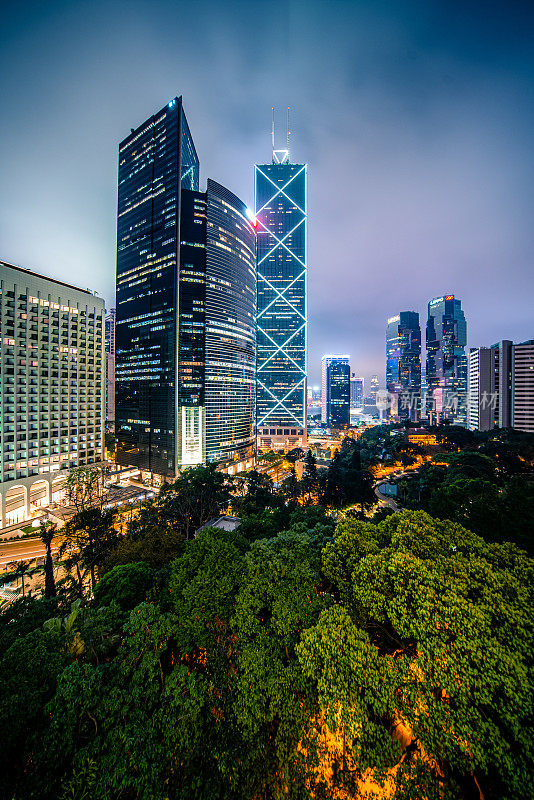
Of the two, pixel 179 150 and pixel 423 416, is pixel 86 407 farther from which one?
pixel 423 416

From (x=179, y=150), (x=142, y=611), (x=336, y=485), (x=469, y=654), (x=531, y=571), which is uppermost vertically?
(x=179, y=150)

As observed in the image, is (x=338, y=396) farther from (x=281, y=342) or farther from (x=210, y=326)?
(x=210, y=326)

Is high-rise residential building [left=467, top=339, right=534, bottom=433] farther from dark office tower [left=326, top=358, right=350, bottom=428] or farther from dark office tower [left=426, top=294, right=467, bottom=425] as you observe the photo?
dark office tower [left=326, top=358, right=350, bottom=428]

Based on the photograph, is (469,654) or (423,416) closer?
(469,654)

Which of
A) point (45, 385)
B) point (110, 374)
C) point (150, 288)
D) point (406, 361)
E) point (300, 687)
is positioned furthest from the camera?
point (406, 361)

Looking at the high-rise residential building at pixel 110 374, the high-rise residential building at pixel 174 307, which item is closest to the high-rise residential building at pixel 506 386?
the high-rise residential building at pixel 174 307

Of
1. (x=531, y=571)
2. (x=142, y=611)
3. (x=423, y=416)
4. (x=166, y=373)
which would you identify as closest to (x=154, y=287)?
(x=166, y=373)

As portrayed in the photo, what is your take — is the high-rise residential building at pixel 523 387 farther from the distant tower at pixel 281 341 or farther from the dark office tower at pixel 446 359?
the dark office tower at pixel 446 359

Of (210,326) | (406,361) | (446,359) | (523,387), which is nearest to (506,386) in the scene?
(523,387)
